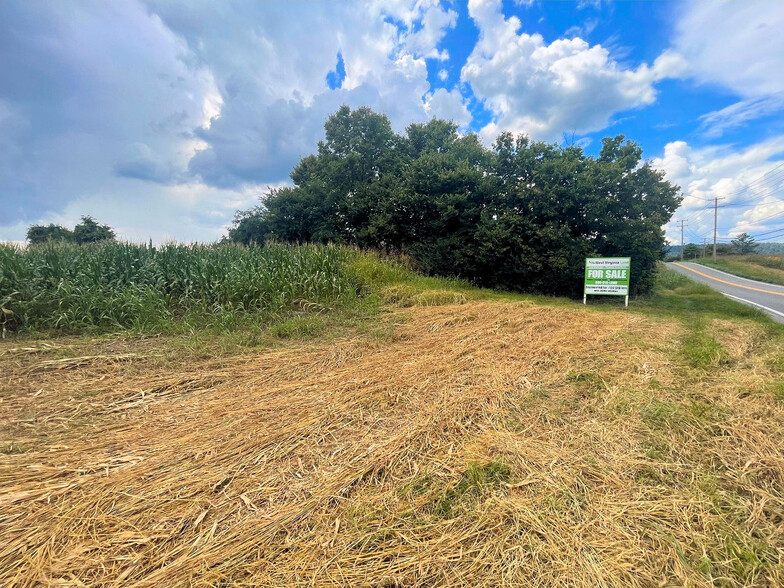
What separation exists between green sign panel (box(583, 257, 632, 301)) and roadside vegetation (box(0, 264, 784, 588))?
487 centimetres

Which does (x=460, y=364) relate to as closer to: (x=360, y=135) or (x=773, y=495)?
(x=773, y=495)

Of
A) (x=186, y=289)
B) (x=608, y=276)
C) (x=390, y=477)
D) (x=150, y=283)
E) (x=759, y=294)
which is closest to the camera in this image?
(x=390, y=477)

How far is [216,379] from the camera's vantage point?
3057 millimetres

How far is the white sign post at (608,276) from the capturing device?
812cm

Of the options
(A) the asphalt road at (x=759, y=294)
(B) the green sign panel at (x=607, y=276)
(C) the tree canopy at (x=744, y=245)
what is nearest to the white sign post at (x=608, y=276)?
(B) the green sign panel at (x=607, y=276)

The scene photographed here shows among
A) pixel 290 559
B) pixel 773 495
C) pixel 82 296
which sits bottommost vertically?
pixel 773 495

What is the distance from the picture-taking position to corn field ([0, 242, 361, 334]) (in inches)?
179

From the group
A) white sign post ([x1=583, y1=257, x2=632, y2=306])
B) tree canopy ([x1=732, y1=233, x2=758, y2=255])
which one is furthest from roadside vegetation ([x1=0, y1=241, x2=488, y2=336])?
tree canopy ([x1=732, y1=233, x2=758, y2=255])

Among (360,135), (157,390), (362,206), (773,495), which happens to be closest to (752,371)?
(773,495)

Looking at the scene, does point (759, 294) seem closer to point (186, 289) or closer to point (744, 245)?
point (186, 289)

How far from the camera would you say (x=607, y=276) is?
836cm

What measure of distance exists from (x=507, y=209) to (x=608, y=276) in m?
3.78

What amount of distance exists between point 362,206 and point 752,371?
11.9 metres

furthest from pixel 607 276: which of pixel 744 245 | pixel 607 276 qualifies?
pixel 744 245
